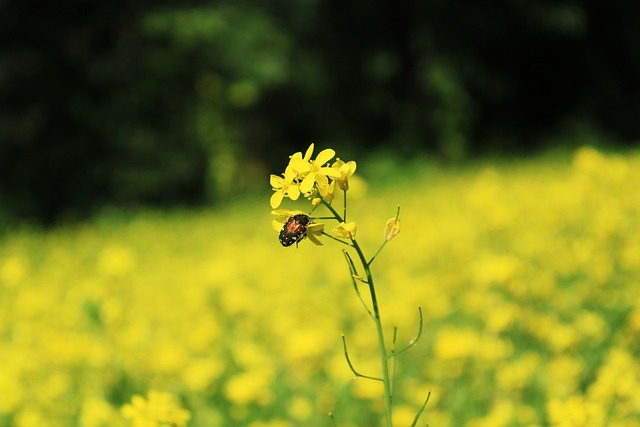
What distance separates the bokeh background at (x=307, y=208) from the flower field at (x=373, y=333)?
0.01m

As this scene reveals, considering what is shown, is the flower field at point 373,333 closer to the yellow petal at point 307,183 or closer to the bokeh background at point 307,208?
the bokeh background at point 307,208

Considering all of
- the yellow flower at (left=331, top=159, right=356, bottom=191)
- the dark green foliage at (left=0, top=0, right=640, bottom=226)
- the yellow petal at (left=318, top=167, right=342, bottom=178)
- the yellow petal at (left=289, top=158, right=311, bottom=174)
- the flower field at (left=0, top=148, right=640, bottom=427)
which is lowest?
the yellow petal at (left=289, top=158, right=311, bottom=174)

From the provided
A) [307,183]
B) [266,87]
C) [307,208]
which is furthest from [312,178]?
[266,87]

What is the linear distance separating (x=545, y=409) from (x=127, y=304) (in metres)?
2.71

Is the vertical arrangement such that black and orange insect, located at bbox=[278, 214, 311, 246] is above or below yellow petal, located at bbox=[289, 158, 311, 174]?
below

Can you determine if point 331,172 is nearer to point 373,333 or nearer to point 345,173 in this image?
point 345,173

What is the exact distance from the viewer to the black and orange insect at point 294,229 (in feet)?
3.24

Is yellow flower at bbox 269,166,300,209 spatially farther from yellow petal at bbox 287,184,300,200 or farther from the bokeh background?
the bokeh background

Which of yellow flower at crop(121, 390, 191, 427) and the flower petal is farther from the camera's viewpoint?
yellow flower at crop(121, 390, 191, 427)

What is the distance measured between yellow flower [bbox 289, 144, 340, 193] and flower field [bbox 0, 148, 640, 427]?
1.38ft

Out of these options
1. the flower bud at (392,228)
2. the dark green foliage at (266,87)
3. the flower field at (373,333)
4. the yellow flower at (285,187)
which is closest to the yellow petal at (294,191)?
the yellow flower at (285,187)

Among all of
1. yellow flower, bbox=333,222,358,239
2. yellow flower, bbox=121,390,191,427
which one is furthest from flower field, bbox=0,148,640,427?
yellow flower, bbox=333,222,358,239

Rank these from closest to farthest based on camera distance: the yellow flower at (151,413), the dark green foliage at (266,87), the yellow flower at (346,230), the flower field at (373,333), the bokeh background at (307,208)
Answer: the yellow flower at (346,230), the yellow flower at (151,413), the flower field at (373,333), the bokeh background at (307,208), the dark green foliage at (266,87)

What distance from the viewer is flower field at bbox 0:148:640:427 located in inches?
87.4
